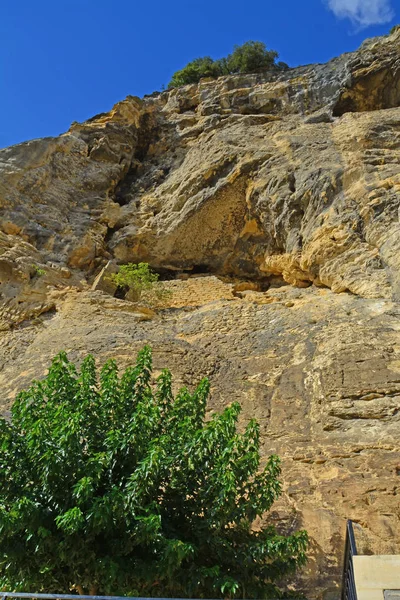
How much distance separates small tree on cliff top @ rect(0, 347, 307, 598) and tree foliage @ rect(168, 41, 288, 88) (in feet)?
75.1

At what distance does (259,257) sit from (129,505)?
460 inches

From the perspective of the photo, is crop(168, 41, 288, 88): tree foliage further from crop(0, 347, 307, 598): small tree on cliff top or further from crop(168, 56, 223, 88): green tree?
crop(0, 347, 307, 598): small tree on cliff top

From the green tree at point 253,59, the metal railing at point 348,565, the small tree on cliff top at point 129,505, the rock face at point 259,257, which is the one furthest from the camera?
the green tree at point 253,59

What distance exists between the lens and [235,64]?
25875mm

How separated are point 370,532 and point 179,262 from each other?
38.6ft

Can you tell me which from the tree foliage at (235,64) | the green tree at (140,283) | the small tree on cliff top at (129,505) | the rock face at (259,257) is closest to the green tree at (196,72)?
the tree foliage at (235,64)

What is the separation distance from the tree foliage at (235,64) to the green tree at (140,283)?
14.4 metres

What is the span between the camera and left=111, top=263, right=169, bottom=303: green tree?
576 inches

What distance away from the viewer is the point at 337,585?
581 cm

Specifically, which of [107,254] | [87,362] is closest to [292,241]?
[107,254]

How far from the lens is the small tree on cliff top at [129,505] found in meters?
4.67

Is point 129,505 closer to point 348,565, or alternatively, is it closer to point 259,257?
point 348,565

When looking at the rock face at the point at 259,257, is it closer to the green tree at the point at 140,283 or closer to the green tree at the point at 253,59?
the green tree at the point at 140,283

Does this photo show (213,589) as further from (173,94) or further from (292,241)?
(173,94)
